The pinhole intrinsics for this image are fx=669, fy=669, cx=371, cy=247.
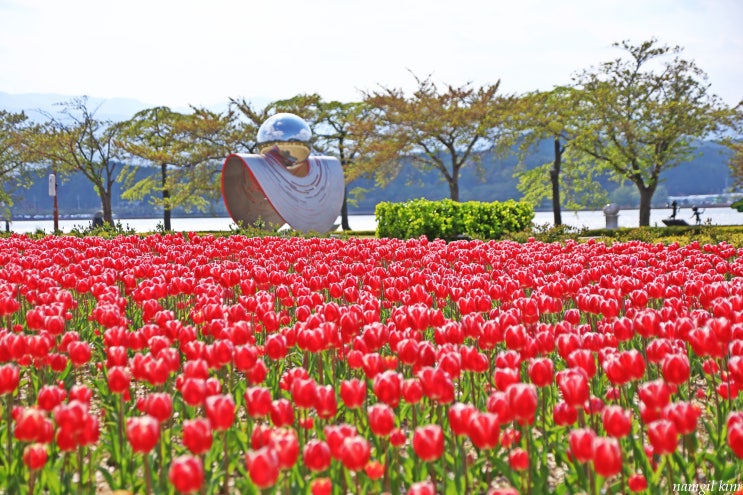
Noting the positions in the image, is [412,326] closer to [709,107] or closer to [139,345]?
[139,345]

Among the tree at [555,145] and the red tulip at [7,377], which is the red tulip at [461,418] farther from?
the tree at [555,145]

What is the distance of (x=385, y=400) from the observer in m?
3.51

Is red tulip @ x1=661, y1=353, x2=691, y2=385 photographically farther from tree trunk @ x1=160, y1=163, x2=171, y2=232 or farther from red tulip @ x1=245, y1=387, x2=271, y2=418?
tree trunk @ x1=160, y1=163, x2=171, y2=232

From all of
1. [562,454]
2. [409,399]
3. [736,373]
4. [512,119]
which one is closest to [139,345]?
[409,399]

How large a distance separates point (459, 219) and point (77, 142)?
37.1m

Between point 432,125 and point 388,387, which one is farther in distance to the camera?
point 432,125

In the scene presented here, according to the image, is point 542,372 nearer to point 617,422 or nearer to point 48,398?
point 617,422

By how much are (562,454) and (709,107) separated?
130ft

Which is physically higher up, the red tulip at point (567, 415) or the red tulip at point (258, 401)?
the red tulip at point (258, 401)

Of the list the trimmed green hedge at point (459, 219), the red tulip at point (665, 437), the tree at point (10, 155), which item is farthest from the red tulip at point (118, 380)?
the tree at point (10, 155)

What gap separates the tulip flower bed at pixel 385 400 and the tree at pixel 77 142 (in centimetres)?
4474

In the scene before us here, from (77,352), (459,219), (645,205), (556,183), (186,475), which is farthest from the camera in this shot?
(556,183)

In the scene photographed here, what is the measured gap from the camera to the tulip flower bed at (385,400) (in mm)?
3121

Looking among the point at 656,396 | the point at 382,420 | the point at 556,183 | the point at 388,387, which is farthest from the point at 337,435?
the point at 556,183
